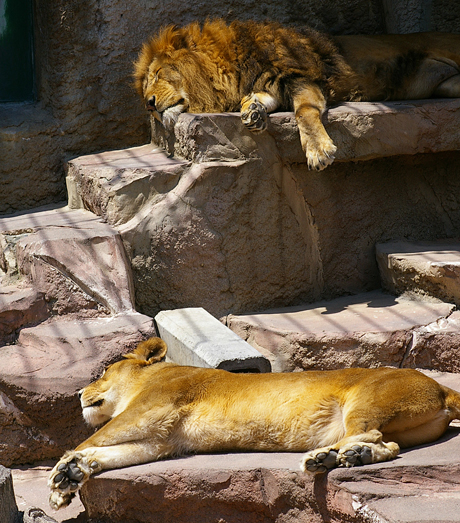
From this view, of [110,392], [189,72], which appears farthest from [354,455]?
[189,72]

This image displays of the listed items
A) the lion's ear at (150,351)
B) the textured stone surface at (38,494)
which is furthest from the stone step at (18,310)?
the lion's ear at (150,351)

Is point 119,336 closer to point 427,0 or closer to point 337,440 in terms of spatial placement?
point 337,440

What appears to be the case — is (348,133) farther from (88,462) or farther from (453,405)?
(88,462)

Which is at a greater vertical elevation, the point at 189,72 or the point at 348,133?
the point at 189,72

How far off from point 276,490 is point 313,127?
293 cm

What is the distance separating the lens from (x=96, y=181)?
18.2ft

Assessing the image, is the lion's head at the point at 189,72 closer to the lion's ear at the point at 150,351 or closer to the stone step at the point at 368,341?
the stone step at the point at 368,341

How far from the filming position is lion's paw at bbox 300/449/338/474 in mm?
3000

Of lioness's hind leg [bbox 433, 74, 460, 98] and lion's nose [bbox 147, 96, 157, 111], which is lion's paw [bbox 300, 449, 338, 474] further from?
lioness's hind leg [bbox 433, 74, 460, 98]

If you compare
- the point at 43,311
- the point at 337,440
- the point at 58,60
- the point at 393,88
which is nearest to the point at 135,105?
the point at 58,60

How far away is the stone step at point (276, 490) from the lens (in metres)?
2.83

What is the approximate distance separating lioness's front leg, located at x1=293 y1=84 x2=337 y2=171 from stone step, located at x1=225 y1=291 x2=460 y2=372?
1.14m

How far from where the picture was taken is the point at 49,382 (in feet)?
13.5

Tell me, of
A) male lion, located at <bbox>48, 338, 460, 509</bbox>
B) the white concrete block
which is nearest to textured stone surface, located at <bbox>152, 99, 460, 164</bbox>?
the white concrete block
